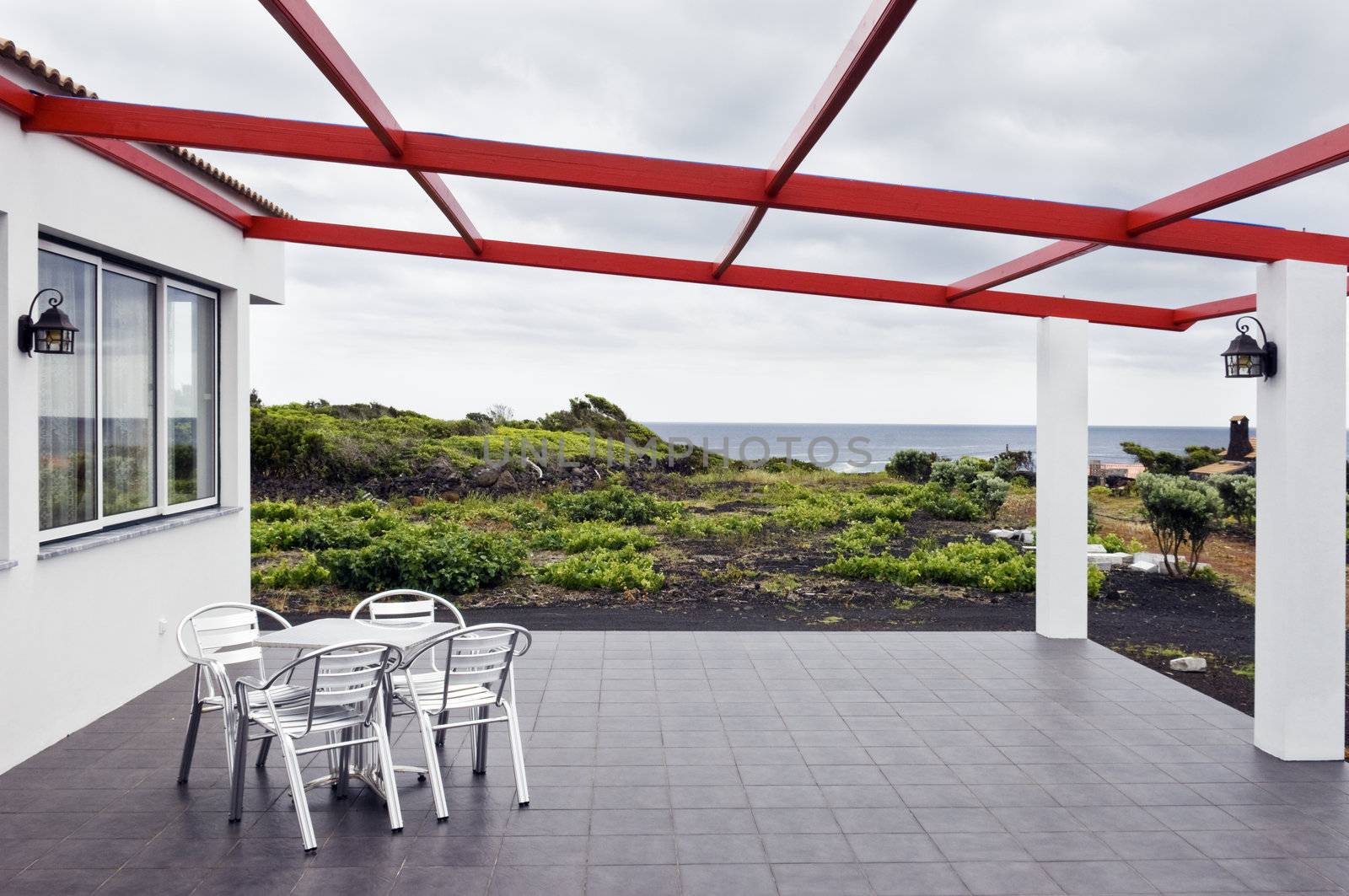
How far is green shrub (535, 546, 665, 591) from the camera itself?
9.98 m

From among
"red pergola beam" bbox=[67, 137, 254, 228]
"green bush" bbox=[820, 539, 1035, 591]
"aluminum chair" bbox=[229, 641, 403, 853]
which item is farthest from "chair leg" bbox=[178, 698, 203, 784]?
"green bush" bbox=[820, 539, 1035, 591]

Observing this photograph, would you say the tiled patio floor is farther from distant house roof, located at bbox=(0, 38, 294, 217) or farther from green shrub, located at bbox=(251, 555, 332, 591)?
green shrub, located at bbox=(251, 555, 332, 591)

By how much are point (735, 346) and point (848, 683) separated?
130 feet

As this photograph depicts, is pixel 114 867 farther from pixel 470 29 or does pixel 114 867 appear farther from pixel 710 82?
pixel 710 82

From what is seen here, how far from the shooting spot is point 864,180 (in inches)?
194

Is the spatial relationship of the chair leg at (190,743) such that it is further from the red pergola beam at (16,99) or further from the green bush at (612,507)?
the green bush at (612,507)

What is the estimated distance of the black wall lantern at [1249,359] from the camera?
4863 millimetres

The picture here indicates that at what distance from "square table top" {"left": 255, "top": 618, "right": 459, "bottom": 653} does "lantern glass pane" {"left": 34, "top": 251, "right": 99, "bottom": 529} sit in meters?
1.68

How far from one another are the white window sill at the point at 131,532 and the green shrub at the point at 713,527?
7.41 metres

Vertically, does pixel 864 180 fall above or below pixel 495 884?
above

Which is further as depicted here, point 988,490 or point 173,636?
point 988,490

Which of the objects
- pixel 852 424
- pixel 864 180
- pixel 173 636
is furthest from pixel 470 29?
pixel 852 424

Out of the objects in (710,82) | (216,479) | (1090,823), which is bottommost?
(1090,823)

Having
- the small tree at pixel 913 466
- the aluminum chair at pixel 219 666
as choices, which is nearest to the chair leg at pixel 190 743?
the aluminum chair at pixel 219 666
